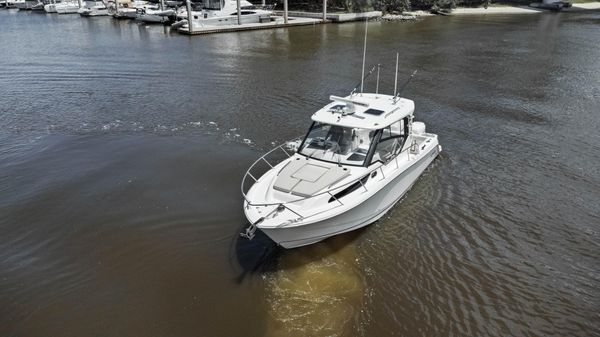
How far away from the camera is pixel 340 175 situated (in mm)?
11141

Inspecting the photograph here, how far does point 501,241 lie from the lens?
1159cm

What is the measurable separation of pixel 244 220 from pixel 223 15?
138ft

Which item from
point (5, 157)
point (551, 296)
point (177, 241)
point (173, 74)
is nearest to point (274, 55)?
point (173, 74)

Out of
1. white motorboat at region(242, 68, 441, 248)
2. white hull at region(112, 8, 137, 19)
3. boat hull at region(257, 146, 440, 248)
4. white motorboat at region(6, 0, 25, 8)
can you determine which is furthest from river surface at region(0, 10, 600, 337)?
white motorboat at region(6, 0, 25, 8)

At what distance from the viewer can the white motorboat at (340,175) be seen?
33.5ft

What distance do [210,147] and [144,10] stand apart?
152 ft

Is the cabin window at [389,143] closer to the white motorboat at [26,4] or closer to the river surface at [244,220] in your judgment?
the river surface at [244,220]

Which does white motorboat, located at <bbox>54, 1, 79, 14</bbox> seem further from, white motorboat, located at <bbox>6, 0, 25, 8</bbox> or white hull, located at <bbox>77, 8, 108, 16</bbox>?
white motorboat, located at <bbox>6, 0, 25, 8</bbox>

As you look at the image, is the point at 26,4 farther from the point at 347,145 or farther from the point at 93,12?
the point at 347,145

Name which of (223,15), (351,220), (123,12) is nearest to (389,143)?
(351,220)

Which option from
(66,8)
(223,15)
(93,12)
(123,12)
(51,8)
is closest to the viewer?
(223,15)

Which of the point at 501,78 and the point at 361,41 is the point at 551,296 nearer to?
the point at 501,78

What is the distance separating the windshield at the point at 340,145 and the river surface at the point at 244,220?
2.06 metres

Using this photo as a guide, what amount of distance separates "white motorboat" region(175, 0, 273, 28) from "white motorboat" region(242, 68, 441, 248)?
37341 millimetres
